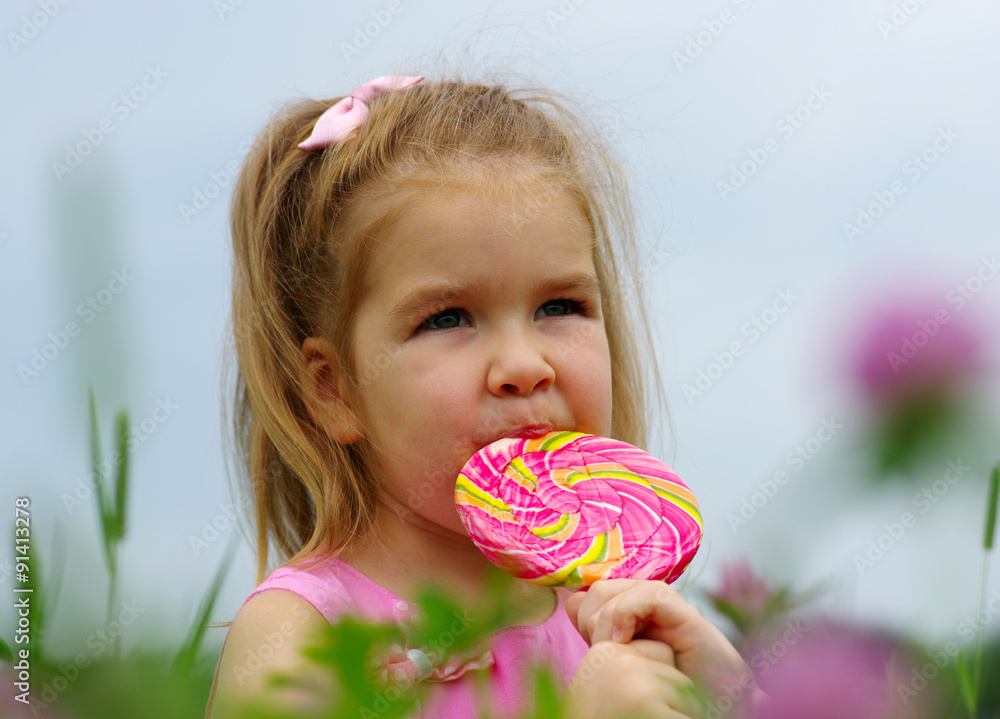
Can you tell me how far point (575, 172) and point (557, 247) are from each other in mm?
414

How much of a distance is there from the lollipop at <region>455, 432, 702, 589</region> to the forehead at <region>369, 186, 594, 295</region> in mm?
335

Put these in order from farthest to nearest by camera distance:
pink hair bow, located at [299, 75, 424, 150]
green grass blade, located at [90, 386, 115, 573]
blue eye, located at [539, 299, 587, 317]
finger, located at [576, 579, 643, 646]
Answer: 1. pink hair bow, located at [299, 75, 424, 150]
2. blue eye, located at [539, 299, 587, 317]
3. finger, located at [576, 579, 643, 646]
4. green grass blade, located at [90, 386, 115, 573]

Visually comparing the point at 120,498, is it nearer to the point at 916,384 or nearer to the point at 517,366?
the point at 916,384

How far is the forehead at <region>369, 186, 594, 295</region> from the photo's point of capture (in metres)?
1.81

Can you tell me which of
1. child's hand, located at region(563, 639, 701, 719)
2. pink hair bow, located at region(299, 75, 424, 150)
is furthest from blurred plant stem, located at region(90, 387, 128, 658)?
pink hair bow, located at region(299, 75, 424, 150)

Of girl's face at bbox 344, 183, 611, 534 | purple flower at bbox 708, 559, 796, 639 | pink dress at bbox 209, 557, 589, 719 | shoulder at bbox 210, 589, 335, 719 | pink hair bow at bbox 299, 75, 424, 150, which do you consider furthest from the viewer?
pink hair bow at bbox 299, 75, 424, 150

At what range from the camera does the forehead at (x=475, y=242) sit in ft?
5.95

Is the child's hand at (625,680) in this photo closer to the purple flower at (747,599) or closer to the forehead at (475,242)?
the purple flower at (747,599)

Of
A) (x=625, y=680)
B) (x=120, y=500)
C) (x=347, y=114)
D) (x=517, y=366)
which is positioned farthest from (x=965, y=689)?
(x=347, y=114)

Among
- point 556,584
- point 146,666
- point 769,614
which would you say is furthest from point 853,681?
point 556,584

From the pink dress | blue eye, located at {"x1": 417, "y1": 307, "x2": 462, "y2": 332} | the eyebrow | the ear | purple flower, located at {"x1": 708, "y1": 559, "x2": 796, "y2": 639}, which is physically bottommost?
the pink dress

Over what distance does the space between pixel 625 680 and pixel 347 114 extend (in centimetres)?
165

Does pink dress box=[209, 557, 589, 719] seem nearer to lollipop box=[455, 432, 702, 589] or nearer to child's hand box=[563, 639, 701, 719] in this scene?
lollipop box=[455, 432, 702, 589]

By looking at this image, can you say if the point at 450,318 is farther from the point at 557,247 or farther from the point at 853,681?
the point at 853,681
